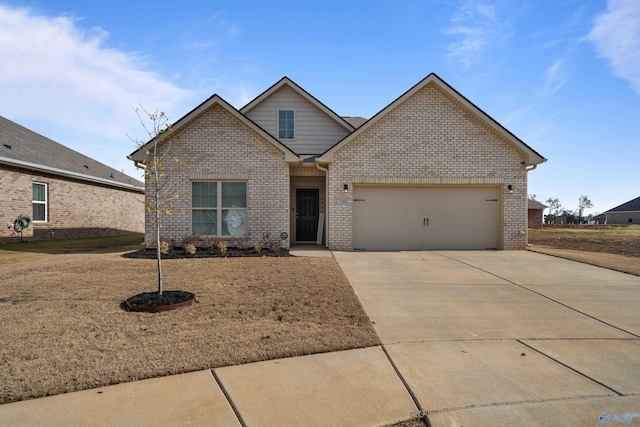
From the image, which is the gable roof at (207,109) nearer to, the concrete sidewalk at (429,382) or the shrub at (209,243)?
the shrub at (209,243)

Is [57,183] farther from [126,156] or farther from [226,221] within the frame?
[226,221]

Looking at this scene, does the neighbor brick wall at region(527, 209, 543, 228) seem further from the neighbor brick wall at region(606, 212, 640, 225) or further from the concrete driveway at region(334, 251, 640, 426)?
the concrete driveway at region(334, 251, 640, 426)

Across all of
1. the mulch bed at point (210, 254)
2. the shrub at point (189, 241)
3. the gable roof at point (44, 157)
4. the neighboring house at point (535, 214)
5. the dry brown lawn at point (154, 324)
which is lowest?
the dry brown lawn at point (154, 324)

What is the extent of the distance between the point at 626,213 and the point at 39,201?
6925 centimetres

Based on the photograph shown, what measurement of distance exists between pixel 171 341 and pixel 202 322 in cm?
70

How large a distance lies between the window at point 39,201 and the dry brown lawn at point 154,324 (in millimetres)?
9620

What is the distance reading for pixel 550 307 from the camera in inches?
248

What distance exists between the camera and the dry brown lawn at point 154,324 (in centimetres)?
381

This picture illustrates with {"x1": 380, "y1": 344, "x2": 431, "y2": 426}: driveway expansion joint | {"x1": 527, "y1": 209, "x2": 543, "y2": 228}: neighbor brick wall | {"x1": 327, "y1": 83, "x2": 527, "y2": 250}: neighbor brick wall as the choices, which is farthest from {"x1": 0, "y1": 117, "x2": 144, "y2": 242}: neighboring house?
{"x1": 527, "y1": 209, "x2": 543, "y2": 228}: neighbor brick wall

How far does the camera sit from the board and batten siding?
15516mm

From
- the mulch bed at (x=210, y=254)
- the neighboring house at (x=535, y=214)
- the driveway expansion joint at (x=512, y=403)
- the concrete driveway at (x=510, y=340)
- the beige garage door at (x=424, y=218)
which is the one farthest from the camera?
the neighboring house at (x=535, y=214)

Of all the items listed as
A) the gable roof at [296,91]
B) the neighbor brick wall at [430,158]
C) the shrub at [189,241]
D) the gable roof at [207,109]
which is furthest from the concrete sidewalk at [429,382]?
the gable roof at [296,91]

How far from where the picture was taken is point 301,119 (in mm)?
15562

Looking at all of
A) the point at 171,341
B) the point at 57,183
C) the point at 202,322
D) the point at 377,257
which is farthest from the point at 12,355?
the point at 57,183
